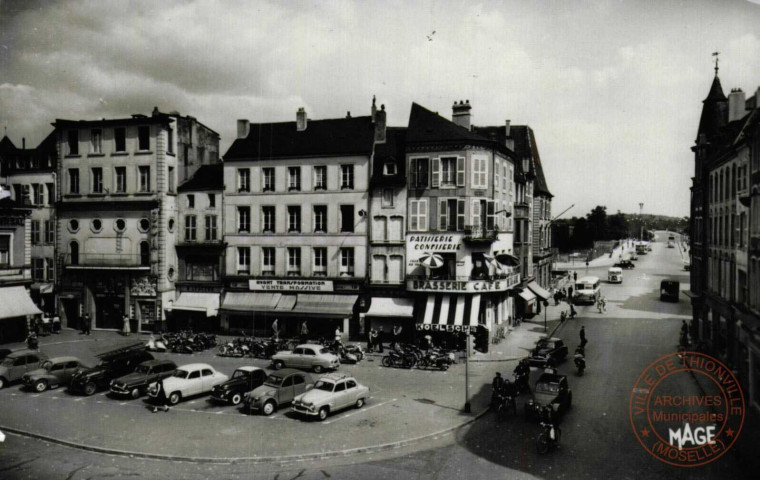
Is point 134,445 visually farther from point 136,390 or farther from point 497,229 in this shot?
point 497,229

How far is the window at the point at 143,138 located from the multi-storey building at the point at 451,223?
20.0m

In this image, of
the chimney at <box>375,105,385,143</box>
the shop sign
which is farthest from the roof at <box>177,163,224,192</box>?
the chimney at <box>375,105,385,143</box>

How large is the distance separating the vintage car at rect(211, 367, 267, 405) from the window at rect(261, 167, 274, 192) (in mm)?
18990

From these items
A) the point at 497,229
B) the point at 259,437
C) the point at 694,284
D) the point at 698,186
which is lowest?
the point at 259,437

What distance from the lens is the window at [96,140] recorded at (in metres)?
41.6

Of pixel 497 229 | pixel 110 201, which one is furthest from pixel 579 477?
pixel 110 201

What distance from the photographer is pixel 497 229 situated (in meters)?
38.0

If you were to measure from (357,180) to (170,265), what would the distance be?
1631 cm

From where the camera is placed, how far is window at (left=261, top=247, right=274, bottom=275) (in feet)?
134

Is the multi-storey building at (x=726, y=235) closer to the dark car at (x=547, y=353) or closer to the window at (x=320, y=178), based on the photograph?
the dark car at (x=547, y=353)

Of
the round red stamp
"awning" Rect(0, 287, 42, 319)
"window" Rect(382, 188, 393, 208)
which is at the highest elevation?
"window" Rect(382, 188, 393, 208)

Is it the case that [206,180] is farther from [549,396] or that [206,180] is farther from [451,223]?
[549,396]

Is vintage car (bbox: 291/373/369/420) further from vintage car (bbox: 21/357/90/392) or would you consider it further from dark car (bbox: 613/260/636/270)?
dark car (bbox: 613/260/636/270)

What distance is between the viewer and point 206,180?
42906mm
